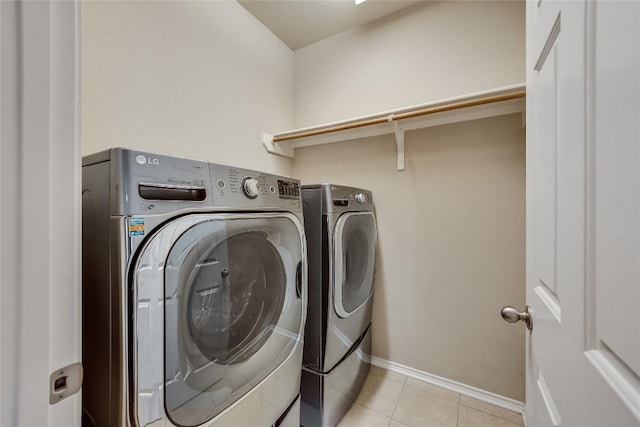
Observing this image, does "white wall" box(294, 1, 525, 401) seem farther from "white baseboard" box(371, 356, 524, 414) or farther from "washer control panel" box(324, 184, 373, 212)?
"washer control panel" box(324, 184, 373, 212)

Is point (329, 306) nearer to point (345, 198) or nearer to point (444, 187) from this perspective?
point (345, 198)

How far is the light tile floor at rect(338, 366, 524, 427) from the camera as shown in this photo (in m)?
1.40

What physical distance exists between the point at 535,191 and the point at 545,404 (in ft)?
1.82

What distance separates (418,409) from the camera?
4.89ft

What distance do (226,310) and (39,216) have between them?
0.58 m

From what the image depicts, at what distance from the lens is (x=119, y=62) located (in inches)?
45.1

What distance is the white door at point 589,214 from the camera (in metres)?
0.33

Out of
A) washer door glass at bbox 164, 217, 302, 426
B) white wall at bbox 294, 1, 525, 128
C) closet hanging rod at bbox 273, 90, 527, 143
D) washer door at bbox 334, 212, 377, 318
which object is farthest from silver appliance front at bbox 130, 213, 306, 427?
white wall at bbox 294, 1, 525, 128

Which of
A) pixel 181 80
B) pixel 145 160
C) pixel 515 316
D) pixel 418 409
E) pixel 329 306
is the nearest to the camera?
pixel 145 160

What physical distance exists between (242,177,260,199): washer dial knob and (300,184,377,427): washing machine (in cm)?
49

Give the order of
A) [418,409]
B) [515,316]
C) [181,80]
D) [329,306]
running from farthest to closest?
[418,409] < [181,80] < [329,306] < [515,316]

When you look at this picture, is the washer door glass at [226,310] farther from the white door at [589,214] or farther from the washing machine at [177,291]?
the white door at [589,214]

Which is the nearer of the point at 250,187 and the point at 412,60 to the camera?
the point at 250,187

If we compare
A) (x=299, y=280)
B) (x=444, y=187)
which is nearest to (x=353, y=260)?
(x=299, y=280)
